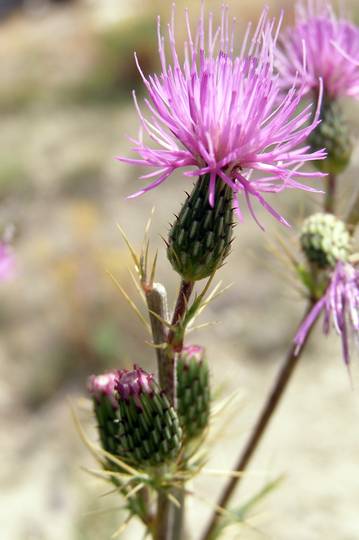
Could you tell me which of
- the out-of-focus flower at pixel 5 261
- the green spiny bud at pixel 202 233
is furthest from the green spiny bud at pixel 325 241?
the out-of-focus flower at pixel 5 261

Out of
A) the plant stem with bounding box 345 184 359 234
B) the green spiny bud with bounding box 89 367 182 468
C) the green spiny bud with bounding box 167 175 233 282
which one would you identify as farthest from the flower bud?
the plant stem with bounding box 345 184 359 234

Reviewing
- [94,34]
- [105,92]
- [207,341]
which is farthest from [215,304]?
[94,34]

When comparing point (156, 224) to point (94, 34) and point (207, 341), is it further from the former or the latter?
point (94, 34)

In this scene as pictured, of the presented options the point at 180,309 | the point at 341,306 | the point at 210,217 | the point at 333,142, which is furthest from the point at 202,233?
the point at 333,142

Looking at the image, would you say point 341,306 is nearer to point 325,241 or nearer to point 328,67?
point 325,241

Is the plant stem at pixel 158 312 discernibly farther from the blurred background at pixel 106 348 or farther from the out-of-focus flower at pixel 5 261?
the out-of-focus flower at pixel 5 261

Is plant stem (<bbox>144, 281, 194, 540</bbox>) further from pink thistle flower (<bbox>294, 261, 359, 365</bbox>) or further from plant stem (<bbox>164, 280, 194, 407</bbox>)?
pink thistle flower (<bbox>294, 261, 359, 365</bbox>)
